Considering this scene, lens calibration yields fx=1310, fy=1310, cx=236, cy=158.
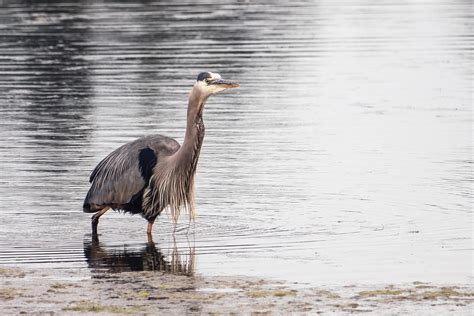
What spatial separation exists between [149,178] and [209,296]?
3.20 meters

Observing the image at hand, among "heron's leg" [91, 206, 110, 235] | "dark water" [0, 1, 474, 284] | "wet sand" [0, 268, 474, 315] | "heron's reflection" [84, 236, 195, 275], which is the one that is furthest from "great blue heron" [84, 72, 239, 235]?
"wet sand" [0, 268, 474, 315]

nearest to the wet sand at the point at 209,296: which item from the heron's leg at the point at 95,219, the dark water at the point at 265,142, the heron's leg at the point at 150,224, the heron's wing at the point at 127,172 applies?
the dark water at the point at 265,142

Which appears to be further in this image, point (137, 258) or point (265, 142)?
point (265, 142)

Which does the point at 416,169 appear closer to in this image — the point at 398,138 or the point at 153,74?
the point at 398,138

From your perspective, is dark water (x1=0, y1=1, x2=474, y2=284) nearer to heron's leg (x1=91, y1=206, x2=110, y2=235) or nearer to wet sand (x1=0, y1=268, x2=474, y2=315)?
heron's leg (x1=91, y1=206, x2=110, y2=235)

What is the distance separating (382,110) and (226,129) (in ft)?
9.88

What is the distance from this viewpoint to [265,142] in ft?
57.9

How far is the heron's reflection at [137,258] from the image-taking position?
34.8ft

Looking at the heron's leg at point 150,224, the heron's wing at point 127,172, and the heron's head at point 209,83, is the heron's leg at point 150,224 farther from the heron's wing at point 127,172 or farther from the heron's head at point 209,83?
the heron's head at point 209,83

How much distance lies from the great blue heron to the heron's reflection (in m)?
0.50

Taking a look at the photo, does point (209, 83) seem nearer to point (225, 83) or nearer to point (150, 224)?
point (225, 83)

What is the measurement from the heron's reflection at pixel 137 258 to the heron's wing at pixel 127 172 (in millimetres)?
624

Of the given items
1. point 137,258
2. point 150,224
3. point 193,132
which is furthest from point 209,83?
point 137,258

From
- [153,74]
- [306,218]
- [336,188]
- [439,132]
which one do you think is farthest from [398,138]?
[153,74]
